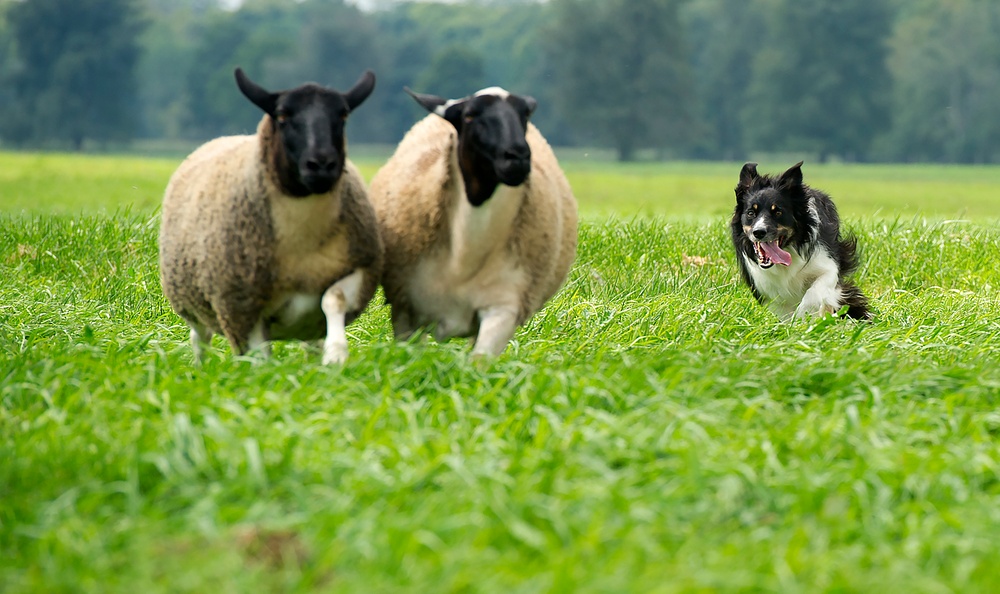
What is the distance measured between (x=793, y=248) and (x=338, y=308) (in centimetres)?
376

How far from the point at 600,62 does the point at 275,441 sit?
254 feet

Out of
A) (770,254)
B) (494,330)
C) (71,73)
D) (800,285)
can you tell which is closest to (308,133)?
(494,330)

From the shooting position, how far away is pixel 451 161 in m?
5.65

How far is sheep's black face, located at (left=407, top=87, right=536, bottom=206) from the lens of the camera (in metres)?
5.20

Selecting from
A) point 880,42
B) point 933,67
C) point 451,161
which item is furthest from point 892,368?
point 880,42

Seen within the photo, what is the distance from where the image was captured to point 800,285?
26.5ft

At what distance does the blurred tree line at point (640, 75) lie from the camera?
239 ft

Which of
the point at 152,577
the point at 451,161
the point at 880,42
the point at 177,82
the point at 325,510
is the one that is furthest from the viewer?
the point at 177,82

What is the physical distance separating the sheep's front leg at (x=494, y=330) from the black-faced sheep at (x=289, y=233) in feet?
1.75

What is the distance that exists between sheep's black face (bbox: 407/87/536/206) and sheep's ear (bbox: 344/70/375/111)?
23 cm

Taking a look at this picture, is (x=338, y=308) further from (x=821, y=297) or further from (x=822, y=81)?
(x=822, y=81)

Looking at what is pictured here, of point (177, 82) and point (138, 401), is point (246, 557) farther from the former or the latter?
point (177, 82)

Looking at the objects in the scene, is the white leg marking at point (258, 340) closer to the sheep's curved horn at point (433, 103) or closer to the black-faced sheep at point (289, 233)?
the black-faced sheep at point (289, 233)

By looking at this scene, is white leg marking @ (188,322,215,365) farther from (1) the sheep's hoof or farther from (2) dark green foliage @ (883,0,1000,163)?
(2) dark green foliage @ (883,0,1000,163)
